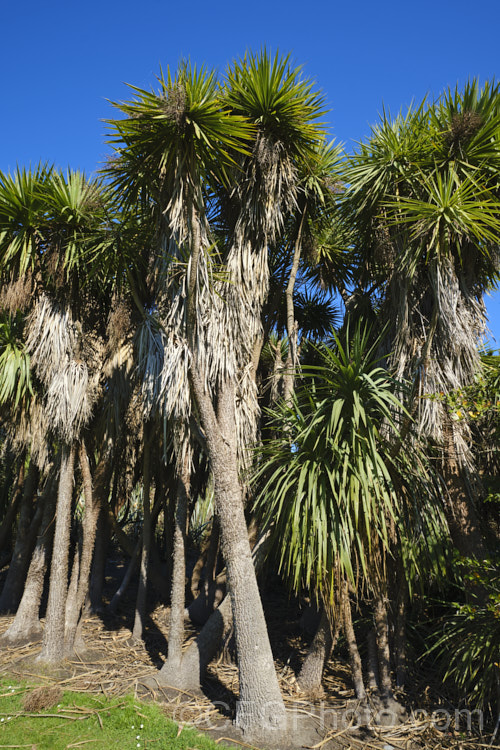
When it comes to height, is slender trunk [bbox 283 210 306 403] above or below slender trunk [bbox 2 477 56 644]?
above

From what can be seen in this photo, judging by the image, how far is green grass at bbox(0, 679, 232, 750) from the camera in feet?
16.6

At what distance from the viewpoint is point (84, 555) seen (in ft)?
25.4

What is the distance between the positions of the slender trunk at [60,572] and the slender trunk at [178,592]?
1.55 m

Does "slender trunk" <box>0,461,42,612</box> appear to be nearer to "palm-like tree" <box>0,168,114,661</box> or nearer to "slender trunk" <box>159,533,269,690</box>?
"palm-like tree" <box>0,168,114,661</box>

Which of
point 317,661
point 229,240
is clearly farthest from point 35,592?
point 229,240

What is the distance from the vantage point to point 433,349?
643cm

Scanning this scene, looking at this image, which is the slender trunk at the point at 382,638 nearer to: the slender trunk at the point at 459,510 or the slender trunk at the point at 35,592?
the slender trunk at the point at 459,510

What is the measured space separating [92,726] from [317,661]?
2615 millimetres

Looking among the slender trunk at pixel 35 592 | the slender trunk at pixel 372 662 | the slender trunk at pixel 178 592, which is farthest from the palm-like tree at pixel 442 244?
the slender trunk at pixel 35 592

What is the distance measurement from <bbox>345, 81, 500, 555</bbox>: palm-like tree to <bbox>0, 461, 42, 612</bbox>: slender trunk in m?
6.62

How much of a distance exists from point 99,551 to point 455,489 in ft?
22.5

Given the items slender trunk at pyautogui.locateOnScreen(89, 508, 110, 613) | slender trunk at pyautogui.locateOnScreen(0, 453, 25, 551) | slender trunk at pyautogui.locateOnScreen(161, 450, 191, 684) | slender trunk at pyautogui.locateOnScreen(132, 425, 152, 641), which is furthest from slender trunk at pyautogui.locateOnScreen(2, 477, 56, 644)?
slender trunk at pyautogui.locateOnScreen(161, 450, 191, 684)

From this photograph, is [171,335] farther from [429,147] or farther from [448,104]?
[448,104]

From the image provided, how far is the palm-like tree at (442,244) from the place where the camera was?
19.7 ft
